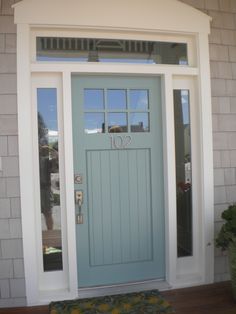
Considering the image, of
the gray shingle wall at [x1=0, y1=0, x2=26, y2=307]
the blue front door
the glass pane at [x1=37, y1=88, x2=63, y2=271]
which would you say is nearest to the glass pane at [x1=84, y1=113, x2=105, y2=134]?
the blue front door

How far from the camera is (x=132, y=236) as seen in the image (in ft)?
10.1

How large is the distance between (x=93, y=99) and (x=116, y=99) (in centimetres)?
21

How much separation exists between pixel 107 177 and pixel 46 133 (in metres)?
0.66

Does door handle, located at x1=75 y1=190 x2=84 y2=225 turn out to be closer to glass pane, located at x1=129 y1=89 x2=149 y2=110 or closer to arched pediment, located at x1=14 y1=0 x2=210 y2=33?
glass pane, located at x1=129 y1=89 x2=149 y2=110

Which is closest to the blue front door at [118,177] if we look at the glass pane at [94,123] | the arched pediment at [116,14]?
the glass pane at [94,123]

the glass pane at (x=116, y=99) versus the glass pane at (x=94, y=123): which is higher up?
the glass pane at (x=116, y=99)

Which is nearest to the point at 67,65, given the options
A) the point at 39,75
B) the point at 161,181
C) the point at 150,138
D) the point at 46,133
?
the point at 39,75

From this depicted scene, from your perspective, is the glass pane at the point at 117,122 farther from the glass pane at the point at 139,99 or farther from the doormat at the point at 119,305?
the doormat at the point at 119,305

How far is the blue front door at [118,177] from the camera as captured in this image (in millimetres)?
2965

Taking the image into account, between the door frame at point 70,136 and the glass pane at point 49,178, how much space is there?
8 centimetres

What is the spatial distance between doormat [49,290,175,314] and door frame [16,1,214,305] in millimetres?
377

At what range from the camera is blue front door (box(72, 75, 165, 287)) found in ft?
9.73

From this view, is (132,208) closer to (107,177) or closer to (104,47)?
(107,177)

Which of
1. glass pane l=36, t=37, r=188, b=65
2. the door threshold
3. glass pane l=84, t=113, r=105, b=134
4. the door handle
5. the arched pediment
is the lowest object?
the door threshold
